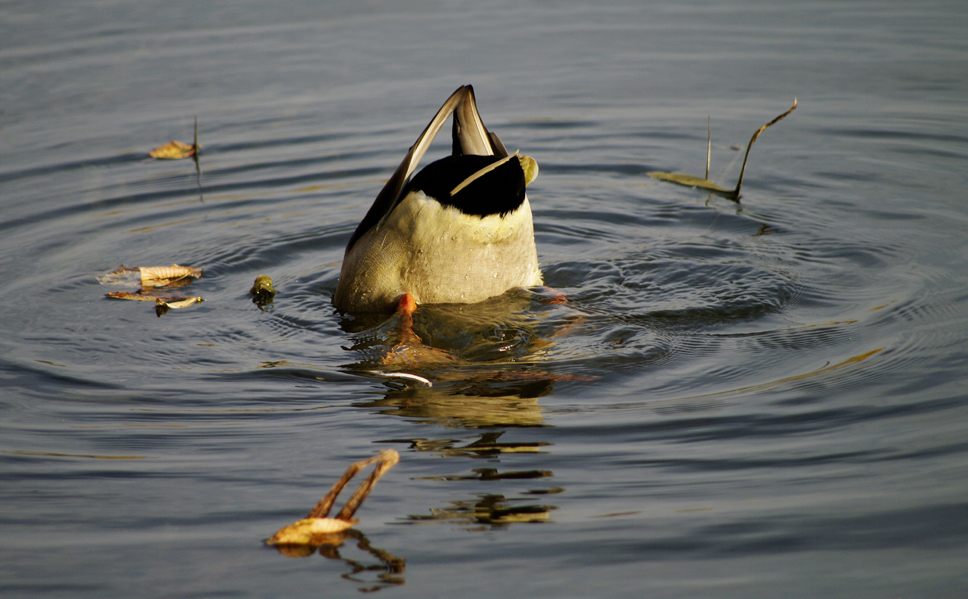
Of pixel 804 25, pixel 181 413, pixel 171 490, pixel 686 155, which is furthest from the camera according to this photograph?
pixel 804 25

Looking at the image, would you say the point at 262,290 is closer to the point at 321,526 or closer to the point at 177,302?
the point at 177,302

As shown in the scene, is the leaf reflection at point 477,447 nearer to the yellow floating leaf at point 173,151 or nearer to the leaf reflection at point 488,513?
the leaf reflection at point 488,513

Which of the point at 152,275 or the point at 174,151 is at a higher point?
the point at 174,151

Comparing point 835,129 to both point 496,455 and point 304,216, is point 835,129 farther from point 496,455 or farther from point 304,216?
point 496,455

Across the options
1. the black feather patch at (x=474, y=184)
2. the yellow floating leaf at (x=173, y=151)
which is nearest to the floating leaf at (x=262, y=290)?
the black feather patch at (x=474, y=184)

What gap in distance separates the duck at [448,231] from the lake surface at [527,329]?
0.17 meters

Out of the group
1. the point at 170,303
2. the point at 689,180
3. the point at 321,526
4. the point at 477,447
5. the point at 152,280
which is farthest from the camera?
the point at 689,180

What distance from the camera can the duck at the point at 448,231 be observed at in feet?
14.0

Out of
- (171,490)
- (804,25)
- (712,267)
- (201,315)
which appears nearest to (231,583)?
(171,490)

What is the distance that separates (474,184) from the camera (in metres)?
4.23

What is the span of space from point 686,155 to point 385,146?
8.82ft

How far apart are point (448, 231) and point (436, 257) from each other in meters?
0.18

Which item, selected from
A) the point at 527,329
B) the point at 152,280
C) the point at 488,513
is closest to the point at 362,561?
the point at 488,513

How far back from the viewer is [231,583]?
2420mm
